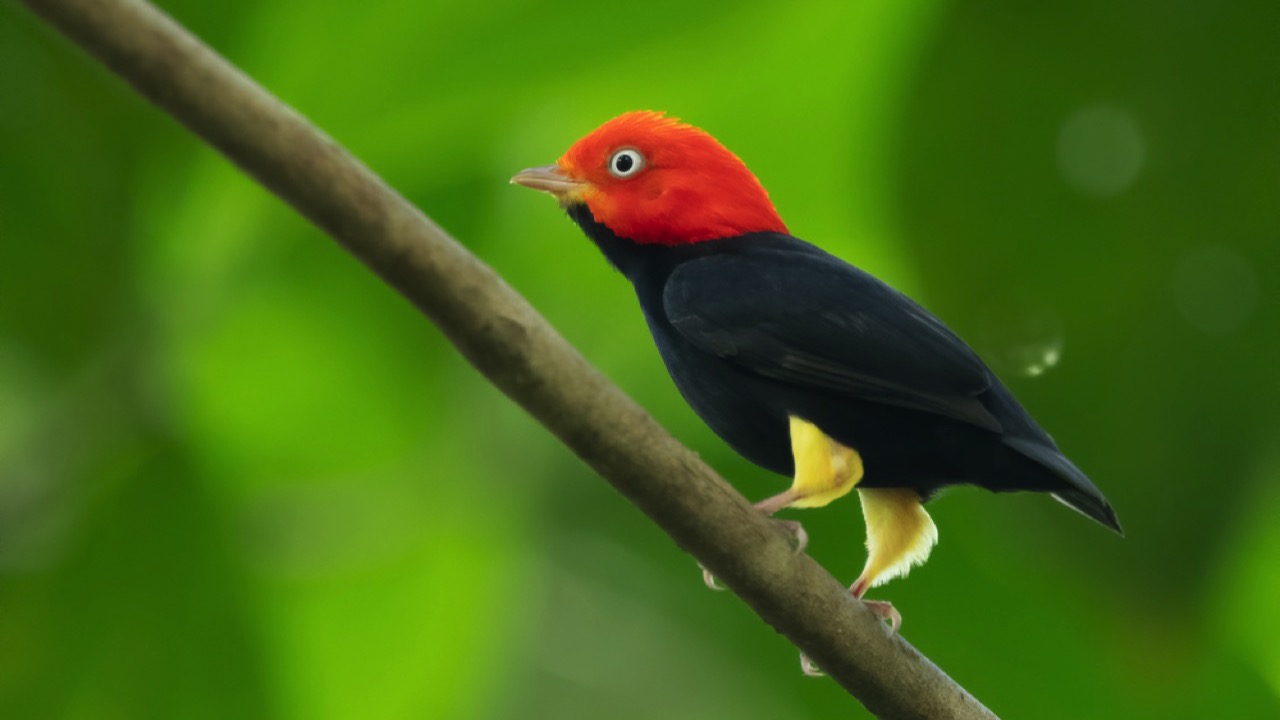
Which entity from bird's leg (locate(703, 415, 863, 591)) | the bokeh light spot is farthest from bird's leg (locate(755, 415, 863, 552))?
the bokeh light spot

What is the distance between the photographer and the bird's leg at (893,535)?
5.55 ft

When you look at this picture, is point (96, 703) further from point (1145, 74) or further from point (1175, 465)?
point (1145, 74)

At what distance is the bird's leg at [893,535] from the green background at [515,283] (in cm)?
29

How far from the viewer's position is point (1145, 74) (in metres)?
1.97

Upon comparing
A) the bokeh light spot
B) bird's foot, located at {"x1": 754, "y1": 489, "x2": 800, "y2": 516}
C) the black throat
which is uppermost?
the bokeh light spot

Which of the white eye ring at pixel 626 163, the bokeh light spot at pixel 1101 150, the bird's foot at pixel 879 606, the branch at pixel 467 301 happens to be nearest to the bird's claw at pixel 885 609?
the bird's foot at pixel 879 606

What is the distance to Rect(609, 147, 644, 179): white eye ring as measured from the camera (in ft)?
5.87

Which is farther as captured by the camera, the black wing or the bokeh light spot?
the bokeh light spot

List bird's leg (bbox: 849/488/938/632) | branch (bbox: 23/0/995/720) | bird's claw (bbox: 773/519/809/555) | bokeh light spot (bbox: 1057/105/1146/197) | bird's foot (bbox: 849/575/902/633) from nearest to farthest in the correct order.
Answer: branch (bbox: 23/0/995/720)
bird's claw (bbox: 773/519/809/555)
bird's foot (bbox: 849/575/902/633)
bird's leg (bbox: 849/488/938/632)
bokeh light spot (bbox: 1057/105/1146/197)

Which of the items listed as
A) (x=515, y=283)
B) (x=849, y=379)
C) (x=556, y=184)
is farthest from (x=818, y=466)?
(x=515, y=283)

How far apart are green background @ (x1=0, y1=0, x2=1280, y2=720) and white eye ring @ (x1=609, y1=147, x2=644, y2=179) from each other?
321 mm

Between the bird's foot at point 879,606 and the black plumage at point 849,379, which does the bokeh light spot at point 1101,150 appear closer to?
the black plumage at point 849,379

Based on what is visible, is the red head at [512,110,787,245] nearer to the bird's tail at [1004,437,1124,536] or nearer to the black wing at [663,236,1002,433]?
the black wing at [663,236,1002,433]

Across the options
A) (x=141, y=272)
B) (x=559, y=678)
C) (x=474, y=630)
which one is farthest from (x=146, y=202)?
(x=559, y=678)
